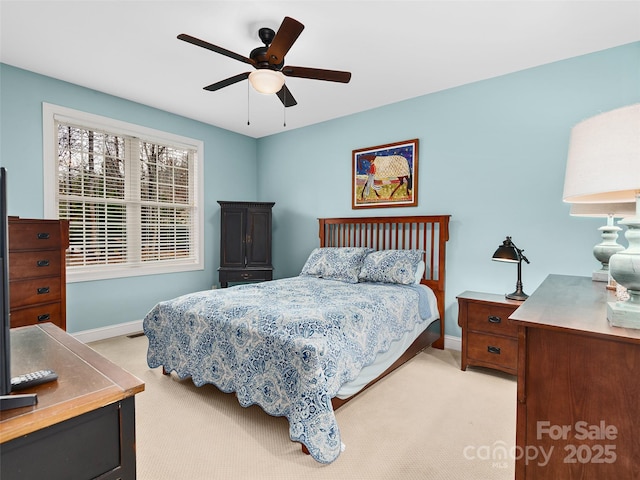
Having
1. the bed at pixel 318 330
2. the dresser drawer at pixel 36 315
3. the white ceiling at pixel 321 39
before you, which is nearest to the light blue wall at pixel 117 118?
the white ceiling at pixel 321 39

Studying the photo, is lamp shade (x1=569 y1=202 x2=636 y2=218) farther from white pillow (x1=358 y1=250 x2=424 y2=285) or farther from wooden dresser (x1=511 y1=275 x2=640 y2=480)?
white pillow (x1=358 y1=250 x2=424 y2=285)

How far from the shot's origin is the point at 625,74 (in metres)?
2.59

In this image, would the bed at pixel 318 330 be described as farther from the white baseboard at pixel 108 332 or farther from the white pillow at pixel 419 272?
the white baseboard at pixel 108 332

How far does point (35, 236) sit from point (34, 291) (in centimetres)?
45

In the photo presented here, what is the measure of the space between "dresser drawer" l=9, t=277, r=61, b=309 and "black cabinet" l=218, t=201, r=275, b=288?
6.18 feet

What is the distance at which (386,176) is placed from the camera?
3941 mm

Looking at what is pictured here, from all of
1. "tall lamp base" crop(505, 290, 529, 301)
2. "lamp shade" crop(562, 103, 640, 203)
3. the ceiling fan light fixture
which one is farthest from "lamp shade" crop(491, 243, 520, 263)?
the ceiling fan light fixture

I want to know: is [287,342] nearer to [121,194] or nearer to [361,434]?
[361,434]

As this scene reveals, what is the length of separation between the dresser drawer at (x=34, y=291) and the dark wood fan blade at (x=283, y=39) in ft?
8.33

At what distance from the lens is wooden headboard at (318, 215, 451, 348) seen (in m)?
3.47

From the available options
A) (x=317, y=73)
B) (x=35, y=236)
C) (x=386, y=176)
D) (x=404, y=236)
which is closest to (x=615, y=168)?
(x=317, y=73)

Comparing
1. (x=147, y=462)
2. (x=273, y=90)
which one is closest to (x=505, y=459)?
(x=147, y=462)

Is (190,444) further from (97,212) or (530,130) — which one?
(530,130)

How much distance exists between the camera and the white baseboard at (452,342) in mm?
3408
